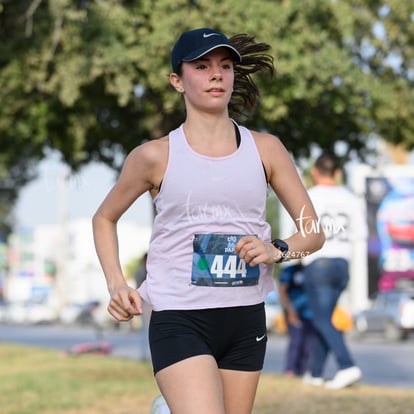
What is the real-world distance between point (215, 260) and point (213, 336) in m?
0.28

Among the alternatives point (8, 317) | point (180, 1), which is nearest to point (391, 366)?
point (180, 1)

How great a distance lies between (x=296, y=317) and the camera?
12.8 meters

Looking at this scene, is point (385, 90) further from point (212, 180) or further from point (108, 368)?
point (212, 180)

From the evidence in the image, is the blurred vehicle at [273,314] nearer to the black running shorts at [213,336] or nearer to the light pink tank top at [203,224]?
the black running shorts at [213,336]

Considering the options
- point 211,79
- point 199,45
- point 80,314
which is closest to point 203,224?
point 211,79

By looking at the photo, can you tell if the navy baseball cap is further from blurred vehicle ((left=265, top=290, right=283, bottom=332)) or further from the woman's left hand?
blurred vehicle ((left=265, top=290, right=283, bottom=332))

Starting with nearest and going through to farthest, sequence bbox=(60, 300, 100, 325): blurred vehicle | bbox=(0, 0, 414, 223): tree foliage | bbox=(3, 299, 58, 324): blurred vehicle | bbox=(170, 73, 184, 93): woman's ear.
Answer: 1. bbox=(170, 73, 184, 93): woman's ear
2. bbox=(0, 0, 414, 223): tree foliage
3. bbox=(60, 300, 100, 325): blurred vehicle
4. bbox=(3, 299, 58, 324): blurred vehicle

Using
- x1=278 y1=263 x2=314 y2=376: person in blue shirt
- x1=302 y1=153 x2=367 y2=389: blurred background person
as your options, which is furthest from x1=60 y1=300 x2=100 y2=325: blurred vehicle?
x1=302 y1=153 x2=367 y2=389: blurred background person

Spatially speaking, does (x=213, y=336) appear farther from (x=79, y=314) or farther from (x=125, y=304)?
(x=79, y=314)

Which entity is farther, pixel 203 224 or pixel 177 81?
pixel 177 81

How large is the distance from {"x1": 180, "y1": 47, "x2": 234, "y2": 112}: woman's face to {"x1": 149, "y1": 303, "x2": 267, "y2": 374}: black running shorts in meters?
0.76

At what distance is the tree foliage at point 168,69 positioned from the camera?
43.6 feet

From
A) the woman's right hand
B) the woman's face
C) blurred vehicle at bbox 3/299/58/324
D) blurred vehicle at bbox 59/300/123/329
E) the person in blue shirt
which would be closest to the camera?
the woman's right hand

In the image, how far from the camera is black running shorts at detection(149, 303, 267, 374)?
432 centimetres
